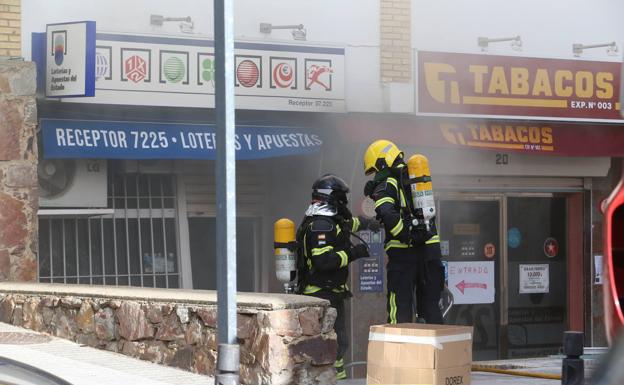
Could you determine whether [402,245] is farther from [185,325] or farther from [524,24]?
[524,24]

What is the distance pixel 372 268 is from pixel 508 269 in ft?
6.72

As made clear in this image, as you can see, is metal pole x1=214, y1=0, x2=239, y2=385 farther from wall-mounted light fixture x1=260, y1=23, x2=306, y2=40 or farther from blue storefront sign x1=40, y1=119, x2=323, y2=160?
wall-mounted light fixture x1=260, y1=23, x2=306, y2=40

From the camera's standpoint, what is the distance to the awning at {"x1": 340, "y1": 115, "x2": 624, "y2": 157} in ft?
43.7

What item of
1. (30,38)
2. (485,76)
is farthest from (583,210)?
(30,38)

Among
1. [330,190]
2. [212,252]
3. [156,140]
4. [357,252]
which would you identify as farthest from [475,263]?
[330,190]

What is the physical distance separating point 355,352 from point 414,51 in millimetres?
3246

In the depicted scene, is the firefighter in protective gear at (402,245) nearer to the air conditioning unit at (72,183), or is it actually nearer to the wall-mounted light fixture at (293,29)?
the wall-mounted light fixture at (293,29)

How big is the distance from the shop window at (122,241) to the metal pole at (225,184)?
613cm

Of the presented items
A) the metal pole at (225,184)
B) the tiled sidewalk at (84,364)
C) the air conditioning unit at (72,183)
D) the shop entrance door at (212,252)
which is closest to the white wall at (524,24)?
the shop entrance door at (212,252)

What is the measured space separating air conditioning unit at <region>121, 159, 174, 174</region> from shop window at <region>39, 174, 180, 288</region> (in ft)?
0.27

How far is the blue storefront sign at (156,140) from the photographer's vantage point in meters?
12.0

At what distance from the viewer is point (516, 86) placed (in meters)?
14.1

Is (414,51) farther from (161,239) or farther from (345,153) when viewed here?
(161,239)

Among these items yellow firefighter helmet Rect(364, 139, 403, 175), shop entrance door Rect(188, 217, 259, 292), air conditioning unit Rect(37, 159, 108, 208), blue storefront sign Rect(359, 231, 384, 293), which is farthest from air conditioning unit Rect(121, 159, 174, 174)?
yellow firefighter helmet Rect(364, 139, 403, 175)
